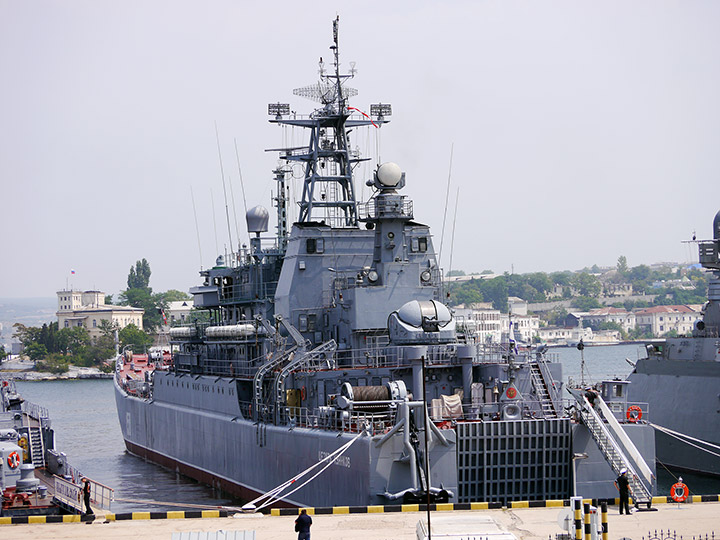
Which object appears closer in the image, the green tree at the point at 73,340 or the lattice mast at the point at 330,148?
the lattice mast at the point at 330,148

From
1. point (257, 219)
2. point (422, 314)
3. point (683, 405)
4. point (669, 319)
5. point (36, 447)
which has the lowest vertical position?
point (36, 447)

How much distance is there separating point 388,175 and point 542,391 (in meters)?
7.52

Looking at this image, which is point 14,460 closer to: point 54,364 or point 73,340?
point 54,364

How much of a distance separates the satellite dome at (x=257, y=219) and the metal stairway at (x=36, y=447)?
1133cm

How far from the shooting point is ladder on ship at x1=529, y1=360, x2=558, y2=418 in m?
24.6

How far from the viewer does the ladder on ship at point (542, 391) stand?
24.6 metres

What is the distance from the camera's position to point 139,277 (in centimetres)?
15625

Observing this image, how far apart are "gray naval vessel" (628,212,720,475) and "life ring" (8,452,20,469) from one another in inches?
846

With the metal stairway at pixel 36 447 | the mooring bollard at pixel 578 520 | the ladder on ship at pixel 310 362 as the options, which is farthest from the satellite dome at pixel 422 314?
the metal stairway at pixel 36 447

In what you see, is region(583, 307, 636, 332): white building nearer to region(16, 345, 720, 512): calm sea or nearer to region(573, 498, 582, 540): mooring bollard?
region(16, 345, 720, 512): calm sea


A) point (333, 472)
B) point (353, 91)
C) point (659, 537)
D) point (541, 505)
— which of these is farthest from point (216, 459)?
point (659, 537)

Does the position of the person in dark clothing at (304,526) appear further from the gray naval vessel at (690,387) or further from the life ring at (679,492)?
the gray naval vessel at (690,387)

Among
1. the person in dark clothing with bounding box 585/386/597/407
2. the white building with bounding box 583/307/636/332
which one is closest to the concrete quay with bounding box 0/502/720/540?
the person in dark clothing with bounding box 585/386/597/407

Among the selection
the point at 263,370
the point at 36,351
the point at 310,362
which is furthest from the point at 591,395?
the point at 36,351
